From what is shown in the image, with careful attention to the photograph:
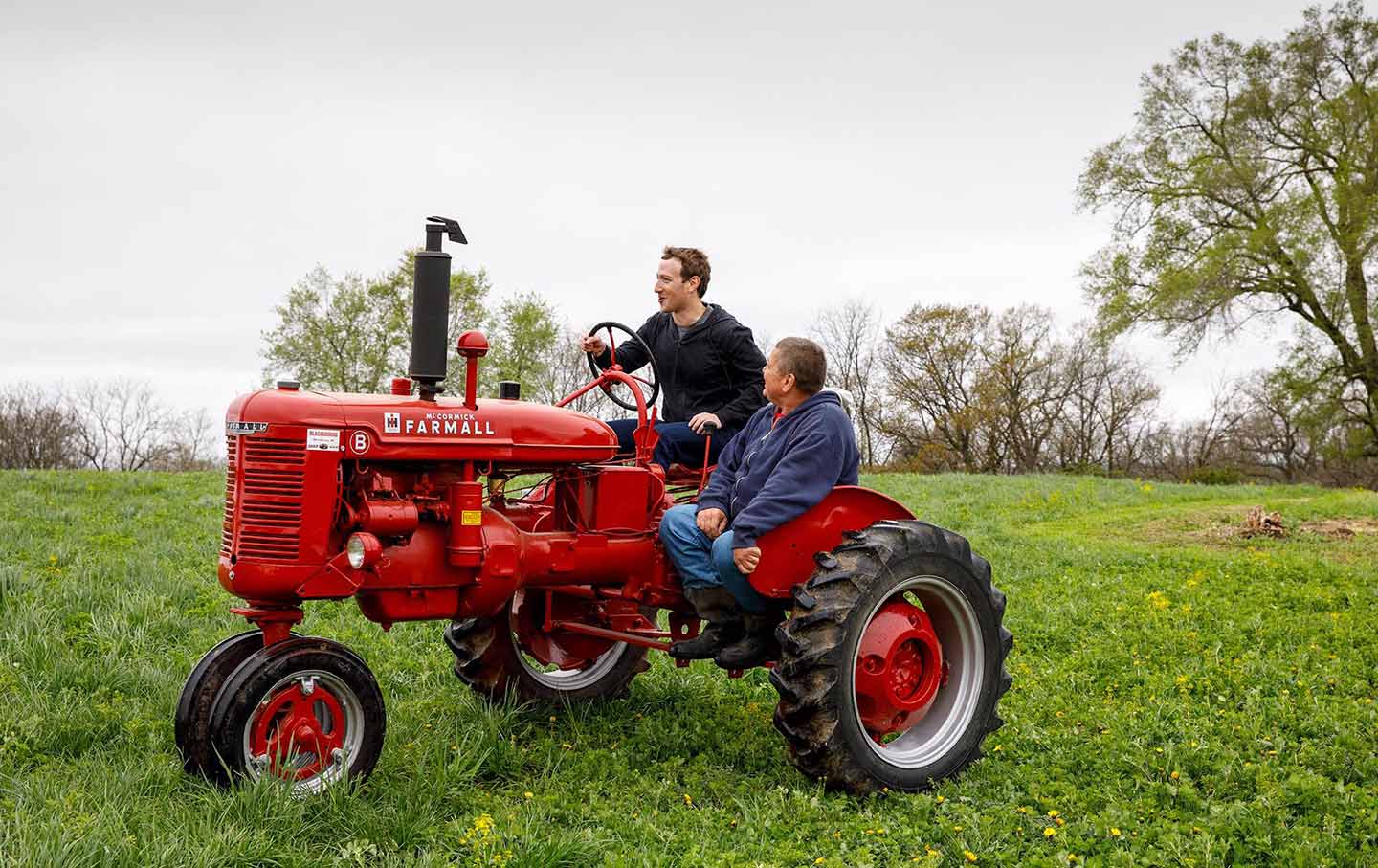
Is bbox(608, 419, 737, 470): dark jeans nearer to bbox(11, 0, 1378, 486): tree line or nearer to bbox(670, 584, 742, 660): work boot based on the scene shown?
bbox(670, 584, 742, 660): work boot

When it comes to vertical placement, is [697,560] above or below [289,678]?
above

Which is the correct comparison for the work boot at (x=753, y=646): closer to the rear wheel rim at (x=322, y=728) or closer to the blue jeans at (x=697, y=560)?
the blue jeans at (x=697, y=560)

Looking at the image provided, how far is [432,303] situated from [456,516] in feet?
2.79

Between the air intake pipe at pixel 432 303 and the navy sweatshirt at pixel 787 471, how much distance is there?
136 cm

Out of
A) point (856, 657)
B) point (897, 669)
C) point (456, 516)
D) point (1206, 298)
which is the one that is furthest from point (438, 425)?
point (1206, 298)

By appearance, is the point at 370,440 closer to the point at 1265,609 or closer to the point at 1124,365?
the point at 1265,609

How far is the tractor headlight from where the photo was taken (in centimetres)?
413

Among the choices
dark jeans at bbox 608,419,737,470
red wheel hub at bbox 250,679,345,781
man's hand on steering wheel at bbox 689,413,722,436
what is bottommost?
red wheel hub at bbox 250,679,345,781

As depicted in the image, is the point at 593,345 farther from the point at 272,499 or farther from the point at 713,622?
the point at 272,499

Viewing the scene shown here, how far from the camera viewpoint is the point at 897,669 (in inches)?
190

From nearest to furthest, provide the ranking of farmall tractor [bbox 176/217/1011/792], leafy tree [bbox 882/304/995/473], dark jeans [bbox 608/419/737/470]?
1. farmall tractor [bbox 176/217/1011/792]
2. dark jeans [bbox 608/419/737/470]
3. leafy tree [bbox 882/304/995/473]

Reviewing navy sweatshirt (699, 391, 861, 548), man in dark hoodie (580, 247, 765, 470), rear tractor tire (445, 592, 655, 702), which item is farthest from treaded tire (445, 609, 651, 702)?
navy sweatshirt (699, 391, 861, 548)

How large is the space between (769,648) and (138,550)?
5.71 metres

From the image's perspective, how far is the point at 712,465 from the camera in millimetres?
5820
